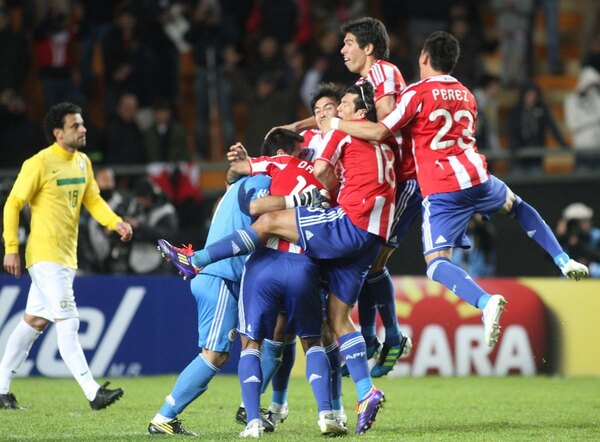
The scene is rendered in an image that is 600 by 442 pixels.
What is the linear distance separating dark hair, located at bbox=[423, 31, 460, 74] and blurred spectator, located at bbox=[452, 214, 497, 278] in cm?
628

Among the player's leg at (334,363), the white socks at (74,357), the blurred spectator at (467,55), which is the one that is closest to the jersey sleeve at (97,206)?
the white socks at (74,357)

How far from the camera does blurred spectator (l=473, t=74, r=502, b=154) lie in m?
16.3

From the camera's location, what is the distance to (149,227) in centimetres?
1405

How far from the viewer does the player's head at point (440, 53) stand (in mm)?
8719

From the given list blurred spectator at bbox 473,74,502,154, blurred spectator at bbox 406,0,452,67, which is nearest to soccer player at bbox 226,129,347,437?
blurred spectator at bbox 473,74,502,154

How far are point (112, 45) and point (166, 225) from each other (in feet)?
12.3

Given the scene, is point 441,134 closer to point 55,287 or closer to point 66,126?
point 66,126

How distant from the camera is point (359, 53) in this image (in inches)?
351

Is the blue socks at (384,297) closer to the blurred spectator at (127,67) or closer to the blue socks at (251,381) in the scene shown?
the blue socks at (251,381)

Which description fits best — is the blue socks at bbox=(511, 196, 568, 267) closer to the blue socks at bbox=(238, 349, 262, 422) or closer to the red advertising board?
the blue socks at bbox=(238, 349, 262, 422)

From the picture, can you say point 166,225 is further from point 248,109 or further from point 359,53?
point 359,53

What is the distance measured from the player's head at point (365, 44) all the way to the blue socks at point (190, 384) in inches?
95.9

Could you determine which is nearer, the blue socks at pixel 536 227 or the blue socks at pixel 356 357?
the blue socks at pixel 356 357

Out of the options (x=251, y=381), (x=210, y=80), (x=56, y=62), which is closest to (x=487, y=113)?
(x=210, y=80)
